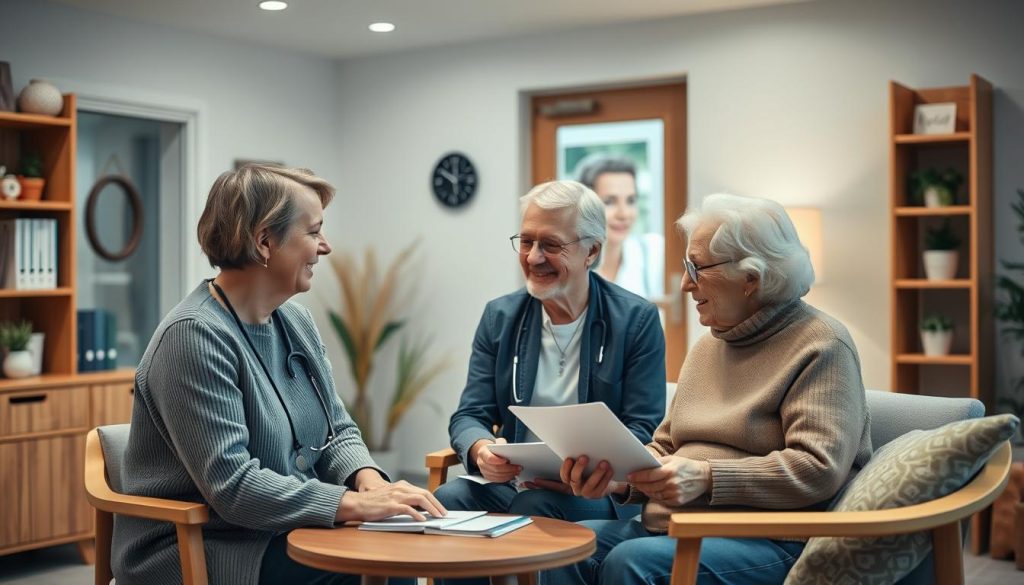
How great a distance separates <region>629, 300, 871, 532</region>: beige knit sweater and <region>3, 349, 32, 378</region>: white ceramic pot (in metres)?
3.21

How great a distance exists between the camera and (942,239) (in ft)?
15.7

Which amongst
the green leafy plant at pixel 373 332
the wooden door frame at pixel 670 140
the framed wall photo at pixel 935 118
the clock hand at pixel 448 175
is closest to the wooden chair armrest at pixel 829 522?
the framed wall photo at pixel 935 118

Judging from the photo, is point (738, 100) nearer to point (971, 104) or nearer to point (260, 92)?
point (971, 104)

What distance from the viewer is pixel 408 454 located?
651 centimetres

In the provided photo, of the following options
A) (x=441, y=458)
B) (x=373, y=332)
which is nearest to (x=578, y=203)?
(x=441, y=458)

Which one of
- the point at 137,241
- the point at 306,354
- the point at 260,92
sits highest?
the point at 260,92

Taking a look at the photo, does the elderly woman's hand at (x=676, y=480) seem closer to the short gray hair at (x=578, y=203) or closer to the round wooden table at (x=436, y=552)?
the round wooden table at (x=436, y=552)

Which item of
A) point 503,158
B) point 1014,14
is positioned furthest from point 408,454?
point 1014,14

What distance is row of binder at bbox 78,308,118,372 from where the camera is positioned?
5.01 meters

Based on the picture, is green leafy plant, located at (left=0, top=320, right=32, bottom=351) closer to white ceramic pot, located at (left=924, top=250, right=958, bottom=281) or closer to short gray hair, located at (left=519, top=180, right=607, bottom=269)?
short gray hair, located at (left=519, top=180, right=607, bottom=269)

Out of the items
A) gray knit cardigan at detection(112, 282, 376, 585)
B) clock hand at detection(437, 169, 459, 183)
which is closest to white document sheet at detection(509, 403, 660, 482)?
gray knit cardigan at detection(112, 282, 376, 585)

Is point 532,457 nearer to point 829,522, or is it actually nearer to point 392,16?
point 829,522

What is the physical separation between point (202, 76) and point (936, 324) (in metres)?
3.89

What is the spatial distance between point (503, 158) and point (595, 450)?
13.2 feet
